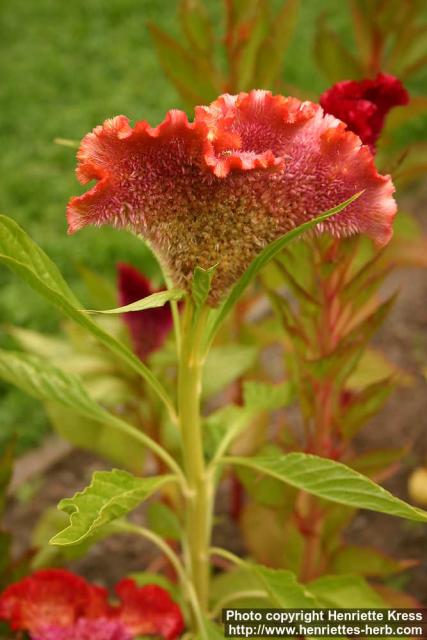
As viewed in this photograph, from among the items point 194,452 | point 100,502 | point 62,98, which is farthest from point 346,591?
point 62,98

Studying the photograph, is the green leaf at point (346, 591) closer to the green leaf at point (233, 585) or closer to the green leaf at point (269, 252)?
the green leaf at point (233, 585)

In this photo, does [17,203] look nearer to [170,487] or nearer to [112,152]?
[170,487]

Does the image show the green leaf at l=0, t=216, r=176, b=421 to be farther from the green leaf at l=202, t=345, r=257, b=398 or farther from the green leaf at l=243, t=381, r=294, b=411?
the green leaf at l=202, t=345, r=257, b=398

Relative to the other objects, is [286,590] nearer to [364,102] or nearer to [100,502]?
[100,502]

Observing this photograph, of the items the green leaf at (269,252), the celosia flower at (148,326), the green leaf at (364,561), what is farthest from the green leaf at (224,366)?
the green leaf at (269,252)

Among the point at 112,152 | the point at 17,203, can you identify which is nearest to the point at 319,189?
the point at 112,152
